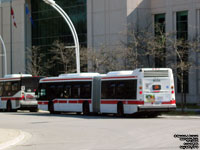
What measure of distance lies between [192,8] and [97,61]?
10.6 m

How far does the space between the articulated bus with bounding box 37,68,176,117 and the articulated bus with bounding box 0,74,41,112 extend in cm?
258

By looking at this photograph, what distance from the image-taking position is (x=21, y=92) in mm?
41531

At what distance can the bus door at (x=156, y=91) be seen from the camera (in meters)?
29.7

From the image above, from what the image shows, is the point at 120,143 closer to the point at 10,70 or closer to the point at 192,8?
the point at 192,8

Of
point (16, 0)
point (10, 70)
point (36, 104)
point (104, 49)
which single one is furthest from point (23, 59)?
point (36, 104)

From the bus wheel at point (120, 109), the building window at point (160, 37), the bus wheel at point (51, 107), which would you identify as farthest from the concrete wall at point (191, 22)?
the bus wheel at point (120, 109)

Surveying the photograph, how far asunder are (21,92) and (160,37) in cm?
1433

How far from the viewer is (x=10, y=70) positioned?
7244 cm

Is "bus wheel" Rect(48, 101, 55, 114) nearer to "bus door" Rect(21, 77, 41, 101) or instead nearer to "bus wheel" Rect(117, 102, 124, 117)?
"bus door" Rect(21, 77, 41, 101)

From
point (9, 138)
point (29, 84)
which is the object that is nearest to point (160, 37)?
point (29, 84)

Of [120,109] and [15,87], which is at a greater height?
[15,87]

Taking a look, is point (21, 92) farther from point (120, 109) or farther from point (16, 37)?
point (16, 37)

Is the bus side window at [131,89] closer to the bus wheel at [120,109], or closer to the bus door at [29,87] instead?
the bus wheel at [120,109]

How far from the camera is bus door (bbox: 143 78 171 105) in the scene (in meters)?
29.7
